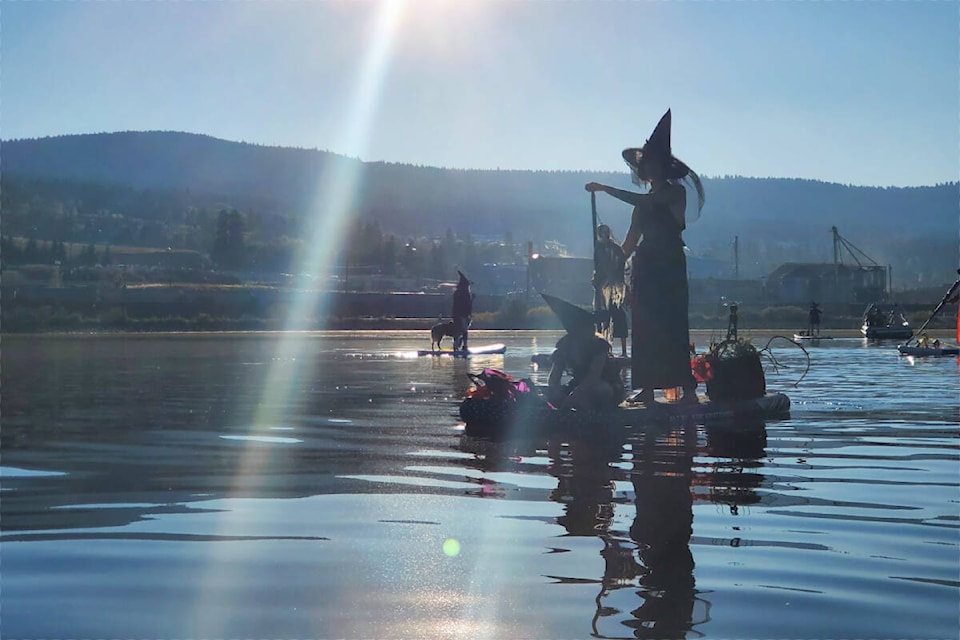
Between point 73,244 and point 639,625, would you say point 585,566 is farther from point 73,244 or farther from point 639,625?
point 73,244

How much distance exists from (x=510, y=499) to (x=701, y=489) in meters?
1.58

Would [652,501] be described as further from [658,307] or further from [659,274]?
[659,274]

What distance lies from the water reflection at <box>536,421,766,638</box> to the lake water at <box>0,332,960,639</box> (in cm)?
3

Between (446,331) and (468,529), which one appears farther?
(446,331)

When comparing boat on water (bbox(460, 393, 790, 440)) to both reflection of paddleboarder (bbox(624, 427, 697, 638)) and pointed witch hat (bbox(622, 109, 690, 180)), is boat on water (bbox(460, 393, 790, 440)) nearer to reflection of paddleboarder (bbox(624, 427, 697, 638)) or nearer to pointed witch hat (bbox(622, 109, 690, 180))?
reflection of paddleboarder (bbox(624, 427, 697, 638))

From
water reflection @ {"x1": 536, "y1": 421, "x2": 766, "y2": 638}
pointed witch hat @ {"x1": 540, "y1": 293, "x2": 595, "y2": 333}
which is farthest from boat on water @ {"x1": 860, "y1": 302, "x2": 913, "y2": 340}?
pointed witch hat @ {"x1": 540, "y1": 293, "x2": 595, "y2": 333}

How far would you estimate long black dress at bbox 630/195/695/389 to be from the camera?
15.1 metres

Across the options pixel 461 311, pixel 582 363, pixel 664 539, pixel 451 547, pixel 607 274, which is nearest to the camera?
pixel 451 547

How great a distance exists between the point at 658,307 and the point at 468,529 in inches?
285

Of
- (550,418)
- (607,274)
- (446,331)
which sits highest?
(607,274)

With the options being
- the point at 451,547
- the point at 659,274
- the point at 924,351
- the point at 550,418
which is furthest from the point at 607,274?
the point at 924,351

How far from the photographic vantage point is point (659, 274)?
49.9 ft

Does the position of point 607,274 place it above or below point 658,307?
above

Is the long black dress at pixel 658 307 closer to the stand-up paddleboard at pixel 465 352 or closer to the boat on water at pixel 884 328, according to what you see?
the stand-up paddleboard at pixel 465 352
